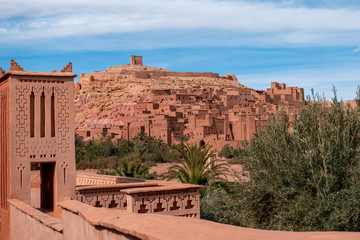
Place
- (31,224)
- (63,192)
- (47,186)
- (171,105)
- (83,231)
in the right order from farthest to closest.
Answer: (171,105), (47,186), (63,192), (31,224), (83,231)

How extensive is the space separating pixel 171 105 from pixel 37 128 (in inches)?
2233

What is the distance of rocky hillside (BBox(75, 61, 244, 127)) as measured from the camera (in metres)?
79.7

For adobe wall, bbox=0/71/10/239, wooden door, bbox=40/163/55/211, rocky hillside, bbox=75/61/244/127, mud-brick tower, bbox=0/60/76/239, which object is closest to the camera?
mud-brick tower, bbox=0/60/76/239

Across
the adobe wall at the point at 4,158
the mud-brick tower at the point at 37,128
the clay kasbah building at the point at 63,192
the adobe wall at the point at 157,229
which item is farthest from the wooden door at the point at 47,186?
the adobe wall at the point at 157,229

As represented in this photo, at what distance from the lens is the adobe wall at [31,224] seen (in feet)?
18.7

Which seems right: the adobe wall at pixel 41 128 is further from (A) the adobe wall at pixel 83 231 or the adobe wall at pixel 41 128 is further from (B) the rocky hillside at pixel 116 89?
(B) the rocky hillside at pixel 116 89

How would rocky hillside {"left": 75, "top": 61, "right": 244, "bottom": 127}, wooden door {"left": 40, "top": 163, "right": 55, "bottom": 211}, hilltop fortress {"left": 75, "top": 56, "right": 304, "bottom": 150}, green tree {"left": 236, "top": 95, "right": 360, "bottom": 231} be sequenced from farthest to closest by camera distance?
rocky hillside {"left": 75, "top": 61, "right": 244, "bottom": 127}, hilltop fortress {"left": 75, "top": 56, "right": 304, "bottom": 150}, wooden door {"left": 40, "top": 163, "right": 55, "bottom": 211}, green tree {"left": 236, "top": 95, "right": 360, "bottom": 231}

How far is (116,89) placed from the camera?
295 ft

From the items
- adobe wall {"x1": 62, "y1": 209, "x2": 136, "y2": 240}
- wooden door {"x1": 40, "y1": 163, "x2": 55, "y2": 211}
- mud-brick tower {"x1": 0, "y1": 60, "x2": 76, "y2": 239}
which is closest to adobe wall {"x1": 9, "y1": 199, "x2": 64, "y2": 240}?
adobe wall {"x1": 62, "y1": 209, "x2": 136, "y2": 240}

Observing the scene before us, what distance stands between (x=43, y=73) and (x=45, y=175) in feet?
7.79

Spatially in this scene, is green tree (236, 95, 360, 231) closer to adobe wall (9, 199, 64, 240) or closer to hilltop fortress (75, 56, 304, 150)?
adobe wall (9, 199, 64, 240)

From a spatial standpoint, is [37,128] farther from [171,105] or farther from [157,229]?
[171,105]

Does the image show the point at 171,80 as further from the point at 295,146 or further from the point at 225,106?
the point at 295,146

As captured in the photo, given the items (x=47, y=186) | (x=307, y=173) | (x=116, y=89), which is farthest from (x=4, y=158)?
(x=116, y=89)
